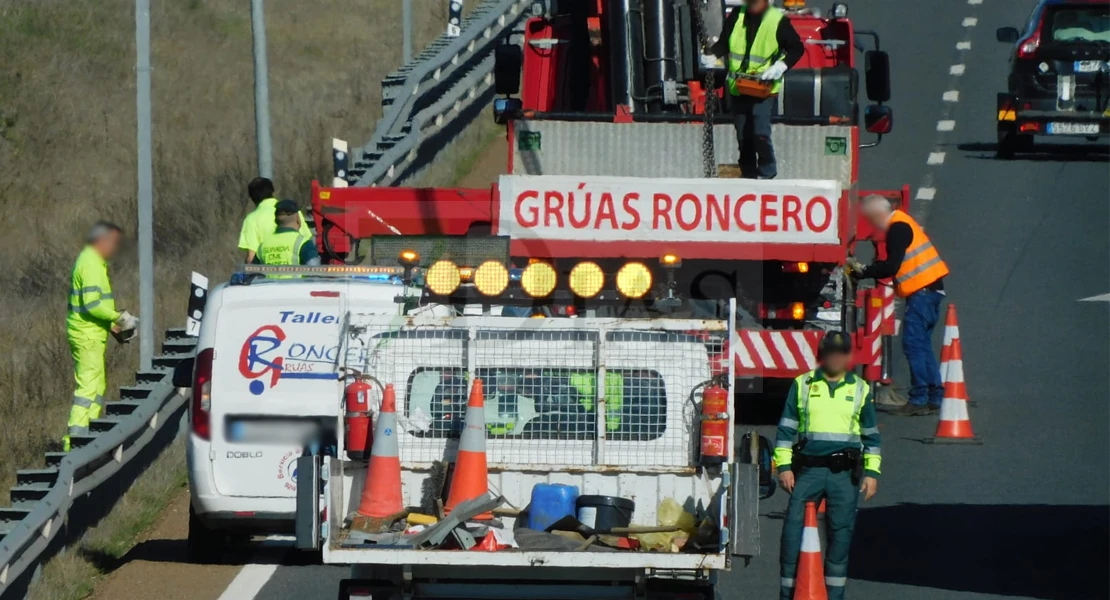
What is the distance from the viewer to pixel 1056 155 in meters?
25.5

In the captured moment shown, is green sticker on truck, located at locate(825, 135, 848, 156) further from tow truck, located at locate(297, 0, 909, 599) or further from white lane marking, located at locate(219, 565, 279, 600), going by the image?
white lane marking, located at locate(219, 565, 279, 600)

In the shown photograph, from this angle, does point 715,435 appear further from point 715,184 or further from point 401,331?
point 715,184

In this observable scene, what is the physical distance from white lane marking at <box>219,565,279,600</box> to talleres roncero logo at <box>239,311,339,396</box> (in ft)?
3.62

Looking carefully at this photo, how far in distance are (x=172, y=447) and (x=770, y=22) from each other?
5355 millimetres

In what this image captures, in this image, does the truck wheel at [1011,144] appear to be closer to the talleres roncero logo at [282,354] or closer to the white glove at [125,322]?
the white glove at [125,322]

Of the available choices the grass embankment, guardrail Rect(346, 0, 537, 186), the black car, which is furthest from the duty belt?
the black car

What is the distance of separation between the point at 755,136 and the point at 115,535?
5338mm

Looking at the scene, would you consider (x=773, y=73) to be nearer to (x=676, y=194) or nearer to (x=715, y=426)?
(x=676, y=194)

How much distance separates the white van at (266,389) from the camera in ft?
35.3

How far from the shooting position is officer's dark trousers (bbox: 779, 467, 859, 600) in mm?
9578

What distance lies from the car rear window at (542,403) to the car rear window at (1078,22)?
1662 cm

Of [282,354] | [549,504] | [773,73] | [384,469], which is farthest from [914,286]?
[384,469]

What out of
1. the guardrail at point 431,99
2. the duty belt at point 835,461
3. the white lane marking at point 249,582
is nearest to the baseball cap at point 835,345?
the duty belt at point 835,461

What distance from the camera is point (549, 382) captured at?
883cm
